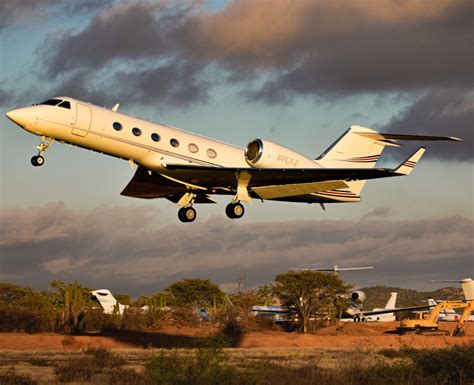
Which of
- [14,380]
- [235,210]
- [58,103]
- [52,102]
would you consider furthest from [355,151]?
[14,380]

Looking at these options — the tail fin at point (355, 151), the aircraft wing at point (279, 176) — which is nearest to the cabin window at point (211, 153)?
the aircraft wing at point (279, 176)

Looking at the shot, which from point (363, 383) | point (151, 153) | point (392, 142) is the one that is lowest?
point (363, 383)

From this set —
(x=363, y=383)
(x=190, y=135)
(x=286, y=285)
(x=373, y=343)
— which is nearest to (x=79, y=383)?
(x=363, y=383)

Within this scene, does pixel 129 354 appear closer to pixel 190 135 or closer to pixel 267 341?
pixel 190 135

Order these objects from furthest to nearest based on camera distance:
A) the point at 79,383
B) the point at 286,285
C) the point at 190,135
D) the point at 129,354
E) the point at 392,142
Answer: the point at 286,285, the point at 392,142, the point at 129,354, the point at 190,135, the point at 79,383

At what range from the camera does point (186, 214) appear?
2816 centimetres

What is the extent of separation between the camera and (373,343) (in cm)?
4397

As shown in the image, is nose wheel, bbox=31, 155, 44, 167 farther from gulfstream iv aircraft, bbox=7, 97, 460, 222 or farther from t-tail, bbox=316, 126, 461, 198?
t-tail, bbox=316, 126, 461, 198

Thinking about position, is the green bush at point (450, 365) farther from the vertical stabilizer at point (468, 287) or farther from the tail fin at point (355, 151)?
the vertical stabilizer at point (468, 287)

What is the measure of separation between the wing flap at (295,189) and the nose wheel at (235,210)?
57.1 inches

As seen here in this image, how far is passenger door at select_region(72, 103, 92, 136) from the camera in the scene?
24688 mm

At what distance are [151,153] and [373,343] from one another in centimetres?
2329

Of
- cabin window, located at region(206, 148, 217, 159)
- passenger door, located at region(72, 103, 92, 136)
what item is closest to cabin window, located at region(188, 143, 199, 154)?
cabin window, located at region(206, 148, 217, 159)

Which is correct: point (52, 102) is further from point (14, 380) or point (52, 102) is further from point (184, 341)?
point (184, 341)
